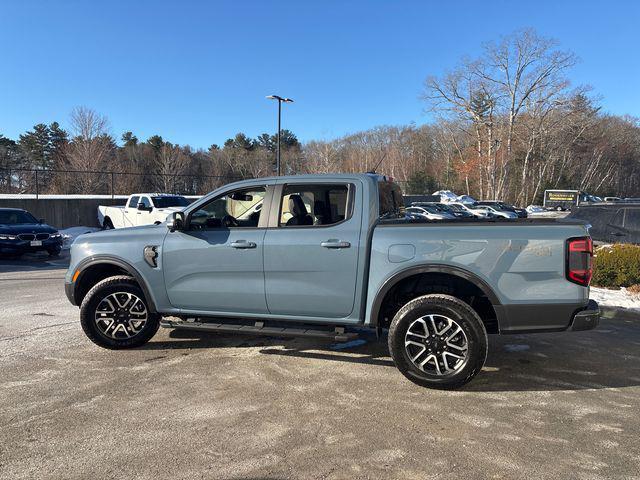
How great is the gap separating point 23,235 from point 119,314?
10.5 m

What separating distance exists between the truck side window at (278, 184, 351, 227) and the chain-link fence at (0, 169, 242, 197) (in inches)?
834

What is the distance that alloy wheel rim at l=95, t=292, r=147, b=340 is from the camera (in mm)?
5105

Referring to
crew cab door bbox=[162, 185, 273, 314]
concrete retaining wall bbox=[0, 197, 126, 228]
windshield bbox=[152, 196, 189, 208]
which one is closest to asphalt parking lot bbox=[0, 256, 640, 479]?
crew cab door bbox=[162, 185, 273, 314]

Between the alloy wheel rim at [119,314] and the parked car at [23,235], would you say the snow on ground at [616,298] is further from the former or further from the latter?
the parked car at [23,235]

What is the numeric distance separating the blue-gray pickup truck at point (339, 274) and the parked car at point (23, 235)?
994 centimetres

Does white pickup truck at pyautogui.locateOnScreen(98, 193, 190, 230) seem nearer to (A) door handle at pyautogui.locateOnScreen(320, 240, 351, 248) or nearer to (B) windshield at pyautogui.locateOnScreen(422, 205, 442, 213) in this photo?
(A) door handle at pyautogui.locateOnScreen(320, 240, 351, 248)

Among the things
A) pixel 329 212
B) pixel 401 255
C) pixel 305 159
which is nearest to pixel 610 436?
pixel 401 255

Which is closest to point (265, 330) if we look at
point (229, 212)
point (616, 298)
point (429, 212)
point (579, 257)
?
point (229, 212)

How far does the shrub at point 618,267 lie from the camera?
849 centimetres

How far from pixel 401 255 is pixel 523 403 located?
1.60 m

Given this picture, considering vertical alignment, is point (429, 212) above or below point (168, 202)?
below

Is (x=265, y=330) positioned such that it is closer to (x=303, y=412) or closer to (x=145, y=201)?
(x=303, y=412)

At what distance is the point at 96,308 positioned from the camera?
16.7ft

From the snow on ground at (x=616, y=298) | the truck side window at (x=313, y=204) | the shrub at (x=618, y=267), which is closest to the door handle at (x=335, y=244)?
the truck side window at (x=313, y=204)
